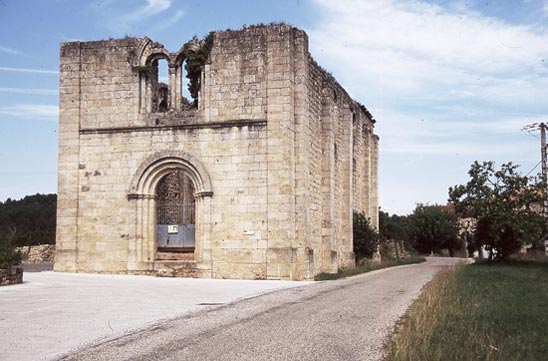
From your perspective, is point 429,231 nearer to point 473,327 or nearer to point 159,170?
point 159,170

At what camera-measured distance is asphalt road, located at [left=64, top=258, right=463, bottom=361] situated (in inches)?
290

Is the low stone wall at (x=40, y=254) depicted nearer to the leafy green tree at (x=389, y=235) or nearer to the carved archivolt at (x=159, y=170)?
the carved archivolt at (x=159, y=170)

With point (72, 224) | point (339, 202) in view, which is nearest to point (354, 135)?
point (339, 202)

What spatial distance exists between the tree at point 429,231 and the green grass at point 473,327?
46.0 meters

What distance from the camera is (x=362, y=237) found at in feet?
94.8

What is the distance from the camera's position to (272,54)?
20.2 meters

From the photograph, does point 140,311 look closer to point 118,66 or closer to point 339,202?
point 118,66

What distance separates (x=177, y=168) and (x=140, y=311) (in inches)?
402

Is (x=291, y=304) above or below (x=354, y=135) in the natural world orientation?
below

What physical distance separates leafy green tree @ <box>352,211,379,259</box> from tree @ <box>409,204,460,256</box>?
101 feet

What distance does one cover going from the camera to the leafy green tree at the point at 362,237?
94.4ft

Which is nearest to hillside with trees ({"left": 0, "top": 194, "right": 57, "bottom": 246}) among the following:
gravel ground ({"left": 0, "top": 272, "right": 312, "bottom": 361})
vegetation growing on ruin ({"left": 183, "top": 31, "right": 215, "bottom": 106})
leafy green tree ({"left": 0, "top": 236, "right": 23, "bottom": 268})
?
vegetation growing on ruin ({"left": 183, "top": 31, "right": 215, "bottom": 106})

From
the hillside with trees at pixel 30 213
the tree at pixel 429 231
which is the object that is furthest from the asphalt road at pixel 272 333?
the tree at pixel 429 231

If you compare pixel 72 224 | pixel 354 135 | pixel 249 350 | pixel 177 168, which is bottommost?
pixel 249 350
